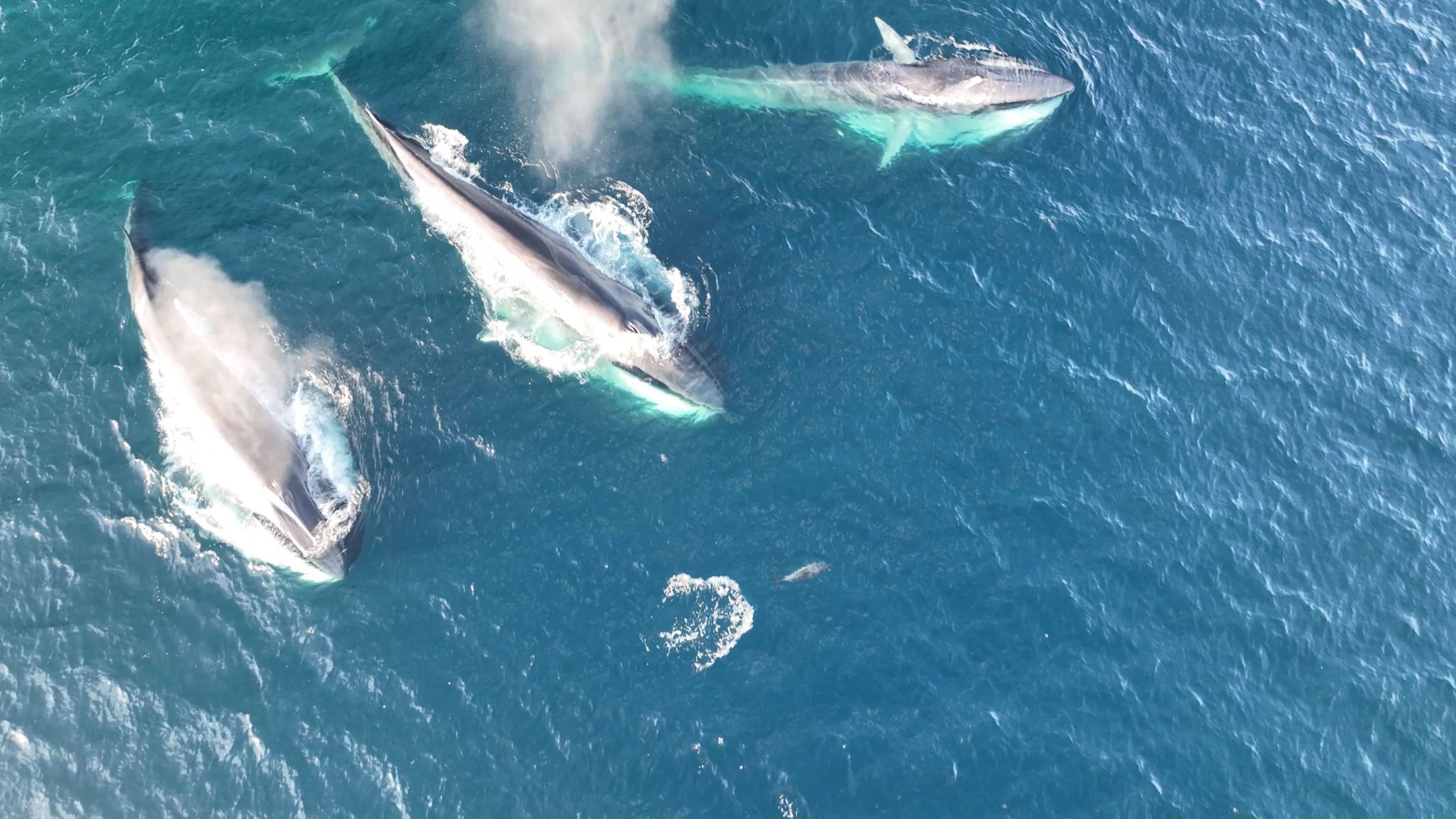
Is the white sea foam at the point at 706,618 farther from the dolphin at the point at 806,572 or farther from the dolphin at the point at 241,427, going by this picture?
the dolphin at the point at 241,427

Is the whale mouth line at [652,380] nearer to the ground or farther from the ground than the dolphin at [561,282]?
nearer to the ground

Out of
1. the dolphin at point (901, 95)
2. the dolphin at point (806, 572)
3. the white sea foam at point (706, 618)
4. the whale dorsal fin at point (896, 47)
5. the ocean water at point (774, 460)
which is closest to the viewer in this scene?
the ocean water at point (774, 460)

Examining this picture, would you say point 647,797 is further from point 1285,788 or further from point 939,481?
point 1285,788

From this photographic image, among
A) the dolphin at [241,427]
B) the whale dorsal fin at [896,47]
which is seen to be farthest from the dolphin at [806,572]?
the whale dorsal fin at [896,47]

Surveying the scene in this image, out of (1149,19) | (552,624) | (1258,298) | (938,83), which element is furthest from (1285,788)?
(1149,19)

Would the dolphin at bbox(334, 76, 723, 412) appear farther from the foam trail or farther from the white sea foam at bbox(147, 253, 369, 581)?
the white sea foam at bbox(147, 253, 369, 581)

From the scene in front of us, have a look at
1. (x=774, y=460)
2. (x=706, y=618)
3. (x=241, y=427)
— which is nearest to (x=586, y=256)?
(x=774, y=460)
